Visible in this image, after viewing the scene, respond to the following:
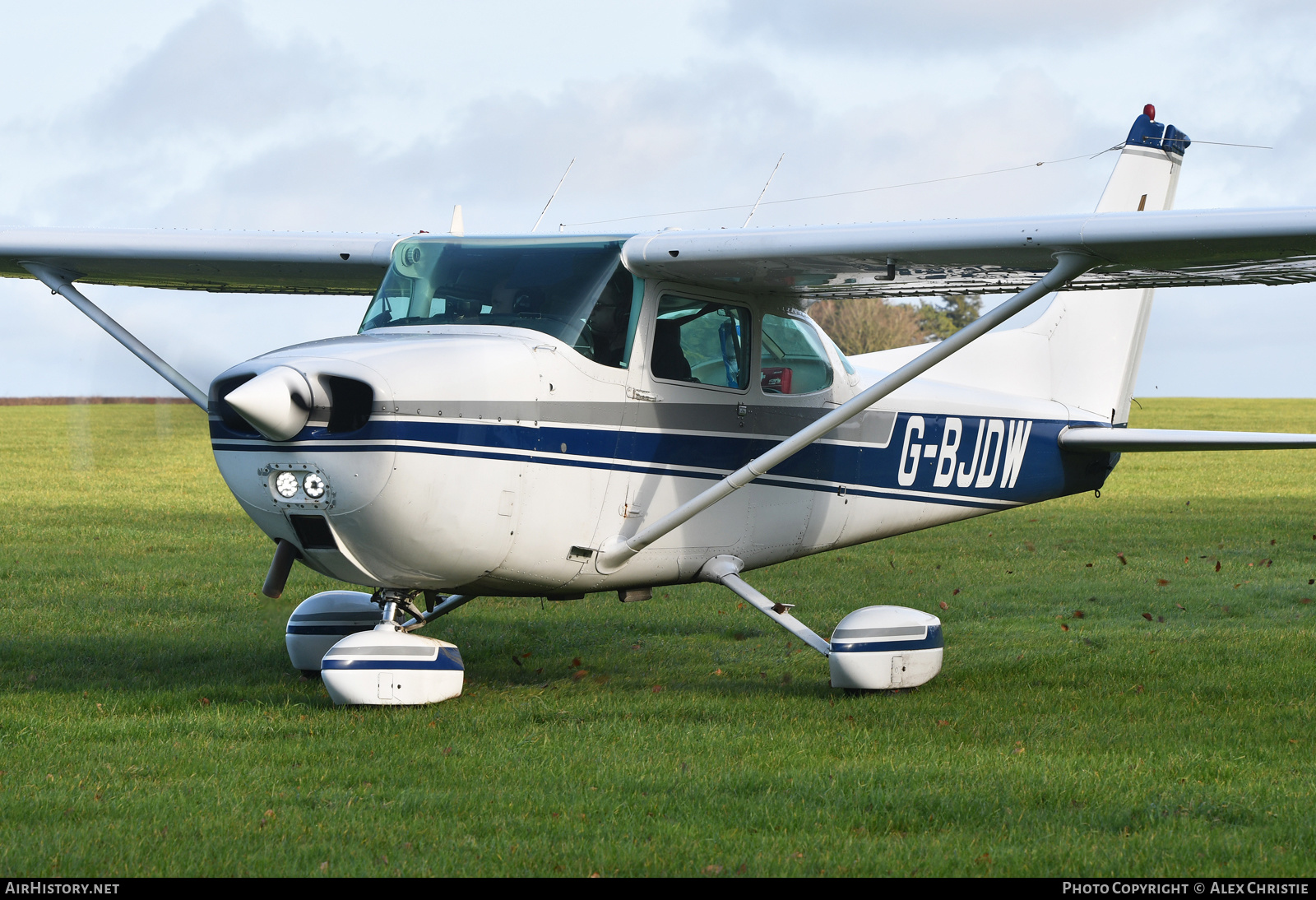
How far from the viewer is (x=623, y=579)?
24.2 ft

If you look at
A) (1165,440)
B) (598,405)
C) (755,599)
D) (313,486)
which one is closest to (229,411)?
(313,486)

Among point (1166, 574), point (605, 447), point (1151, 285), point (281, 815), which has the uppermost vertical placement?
point (1151, 285)

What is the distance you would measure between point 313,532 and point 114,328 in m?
2.89

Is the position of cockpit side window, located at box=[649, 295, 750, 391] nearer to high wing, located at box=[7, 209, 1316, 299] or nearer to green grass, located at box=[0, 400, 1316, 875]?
high wing, located at box=[7, 209, 1316, 299]

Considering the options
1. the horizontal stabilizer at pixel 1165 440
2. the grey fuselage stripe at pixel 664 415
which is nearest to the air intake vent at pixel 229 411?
the grey fuselage stripe at pixel 664 415

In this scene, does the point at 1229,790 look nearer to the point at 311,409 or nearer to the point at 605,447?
the point at 605,447

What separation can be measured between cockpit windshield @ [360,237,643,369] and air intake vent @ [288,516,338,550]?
4.42 feet

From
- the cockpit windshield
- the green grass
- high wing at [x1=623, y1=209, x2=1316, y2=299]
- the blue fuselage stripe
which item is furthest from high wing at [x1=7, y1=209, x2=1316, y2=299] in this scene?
the green grass

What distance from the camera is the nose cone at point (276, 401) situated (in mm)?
5660

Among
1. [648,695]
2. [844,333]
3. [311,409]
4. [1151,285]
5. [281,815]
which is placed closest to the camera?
[281,815]

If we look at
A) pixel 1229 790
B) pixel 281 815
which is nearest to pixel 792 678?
pixel 1229 790

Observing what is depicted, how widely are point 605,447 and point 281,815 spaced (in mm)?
2817

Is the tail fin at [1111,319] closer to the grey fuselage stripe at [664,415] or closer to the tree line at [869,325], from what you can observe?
the grey fuselage stripe at [664,415]

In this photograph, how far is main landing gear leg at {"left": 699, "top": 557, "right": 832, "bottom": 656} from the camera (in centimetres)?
756
